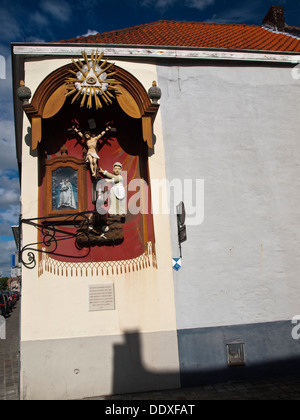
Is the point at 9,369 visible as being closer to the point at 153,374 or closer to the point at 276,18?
the point at 153,374

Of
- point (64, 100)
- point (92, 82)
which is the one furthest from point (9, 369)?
point (92, 82)

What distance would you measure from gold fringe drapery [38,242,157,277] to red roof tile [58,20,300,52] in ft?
16.0

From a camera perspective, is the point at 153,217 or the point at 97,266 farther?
the point at 153,217

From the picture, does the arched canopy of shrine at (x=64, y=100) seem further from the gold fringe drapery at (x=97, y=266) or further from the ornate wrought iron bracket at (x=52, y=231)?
the gold fringe drapery at (x=97, y=266)

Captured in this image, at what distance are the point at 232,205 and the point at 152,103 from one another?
244 cm

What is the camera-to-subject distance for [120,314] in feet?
19.6

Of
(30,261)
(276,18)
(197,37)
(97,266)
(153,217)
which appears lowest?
(97,266)

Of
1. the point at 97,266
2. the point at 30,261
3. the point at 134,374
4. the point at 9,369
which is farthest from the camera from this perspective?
the point at 9,369

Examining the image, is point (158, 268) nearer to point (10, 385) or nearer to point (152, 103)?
point (152, 103)

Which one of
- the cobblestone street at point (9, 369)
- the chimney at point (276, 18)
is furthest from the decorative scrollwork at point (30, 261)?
the chimney at point (276, 18)

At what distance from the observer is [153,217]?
21.2 ft

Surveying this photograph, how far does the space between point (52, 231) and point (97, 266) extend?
1.02 meters

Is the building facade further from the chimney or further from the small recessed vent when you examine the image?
the chimney

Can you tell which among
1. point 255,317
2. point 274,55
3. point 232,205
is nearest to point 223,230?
point 232,205
